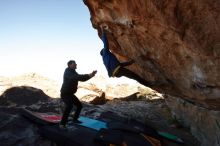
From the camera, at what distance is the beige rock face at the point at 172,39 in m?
7.29

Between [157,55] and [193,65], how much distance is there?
1728mm

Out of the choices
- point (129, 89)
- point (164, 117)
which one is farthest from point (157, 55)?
point (129, 89)

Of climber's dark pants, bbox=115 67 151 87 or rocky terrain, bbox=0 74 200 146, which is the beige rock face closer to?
climber's dark pants, bbox=115 67 151 87

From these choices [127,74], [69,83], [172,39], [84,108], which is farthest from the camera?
[84,108]

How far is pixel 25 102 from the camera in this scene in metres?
17.8

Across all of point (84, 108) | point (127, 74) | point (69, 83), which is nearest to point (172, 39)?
point (127, 74)

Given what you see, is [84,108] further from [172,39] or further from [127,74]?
[172,39]

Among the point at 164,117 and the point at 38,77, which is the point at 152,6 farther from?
the point at 38,77

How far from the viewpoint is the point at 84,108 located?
16.0 meters

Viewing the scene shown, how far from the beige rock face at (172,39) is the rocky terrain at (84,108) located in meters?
3.57

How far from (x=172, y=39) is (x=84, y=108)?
8.68 metres

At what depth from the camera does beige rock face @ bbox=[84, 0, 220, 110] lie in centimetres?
729

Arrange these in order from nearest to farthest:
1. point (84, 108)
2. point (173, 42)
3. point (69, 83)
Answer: point (173, 42)
point (69, 83)
point (84, 108)

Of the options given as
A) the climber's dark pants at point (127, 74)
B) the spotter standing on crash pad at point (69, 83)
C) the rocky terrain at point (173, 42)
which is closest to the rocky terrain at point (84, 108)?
the spotter standing on crash pad at point (69, 83)
